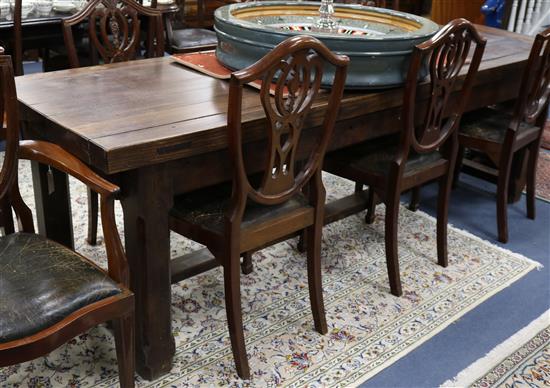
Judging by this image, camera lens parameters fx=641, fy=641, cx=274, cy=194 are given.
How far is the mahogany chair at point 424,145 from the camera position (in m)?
2.24

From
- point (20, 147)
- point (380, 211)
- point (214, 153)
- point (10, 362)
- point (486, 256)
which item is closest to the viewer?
point (10, 362)

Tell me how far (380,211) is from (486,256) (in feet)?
1.92

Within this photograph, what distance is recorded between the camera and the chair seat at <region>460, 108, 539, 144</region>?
296 cm

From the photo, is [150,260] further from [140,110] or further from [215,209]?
[140,110]

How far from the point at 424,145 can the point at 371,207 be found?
0.63m

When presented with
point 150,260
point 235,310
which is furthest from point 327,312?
point 150,260

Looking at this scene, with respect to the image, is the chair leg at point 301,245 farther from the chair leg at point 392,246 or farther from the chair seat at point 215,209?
the chair seat at point 215,209

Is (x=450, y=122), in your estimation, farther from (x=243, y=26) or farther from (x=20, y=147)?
(x=20, y=147)

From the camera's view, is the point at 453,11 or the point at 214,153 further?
the point at 453,11

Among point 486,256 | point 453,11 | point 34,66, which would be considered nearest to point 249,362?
point 486,256

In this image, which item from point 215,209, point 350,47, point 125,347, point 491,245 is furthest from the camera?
point 491,245

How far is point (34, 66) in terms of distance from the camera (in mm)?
5465

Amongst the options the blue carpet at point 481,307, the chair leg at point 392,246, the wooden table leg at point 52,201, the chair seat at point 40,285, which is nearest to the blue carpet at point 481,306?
the blue carpet at point 481,307

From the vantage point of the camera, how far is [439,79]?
2.31 m
